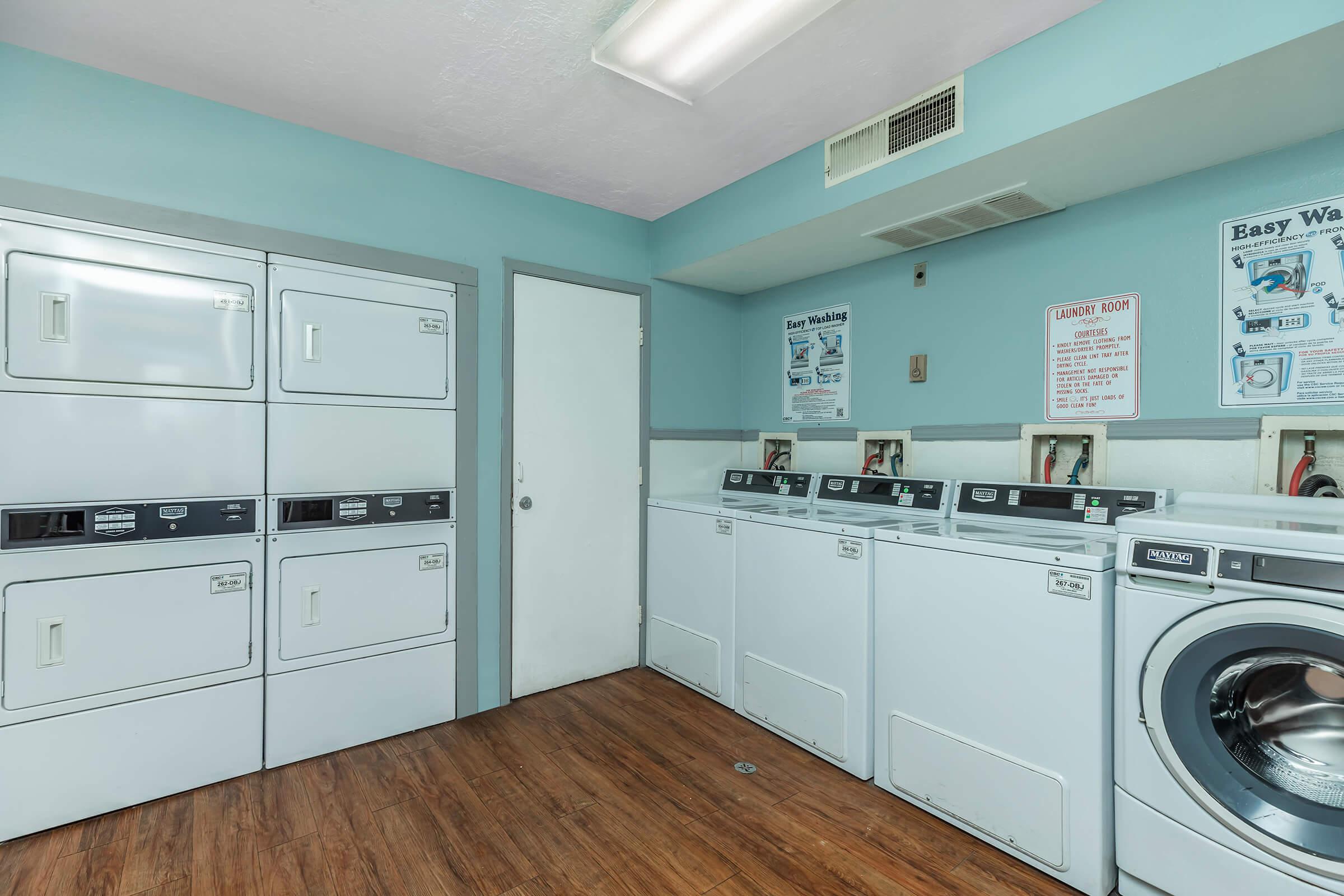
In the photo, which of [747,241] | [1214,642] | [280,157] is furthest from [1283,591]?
[280,157]

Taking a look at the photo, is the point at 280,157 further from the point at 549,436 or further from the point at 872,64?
the point at 872,64

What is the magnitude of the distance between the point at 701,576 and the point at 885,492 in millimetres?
982

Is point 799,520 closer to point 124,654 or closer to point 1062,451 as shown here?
point 1062,451

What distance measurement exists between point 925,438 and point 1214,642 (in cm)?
155

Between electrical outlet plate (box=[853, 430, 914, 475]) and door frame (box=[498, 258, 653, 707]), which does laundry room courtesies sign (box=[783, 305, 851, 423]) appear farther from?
door frame (box=[498, 258, 653, 707])

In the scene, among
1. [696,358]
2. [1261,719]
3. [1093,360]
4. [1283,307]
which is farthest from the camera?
[696,358]

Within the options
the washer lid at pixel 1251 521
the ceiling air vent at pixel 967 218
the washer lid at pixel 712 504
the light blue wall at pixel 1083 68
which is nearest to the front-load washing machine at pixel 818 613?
the washer lid at pixel 712 504

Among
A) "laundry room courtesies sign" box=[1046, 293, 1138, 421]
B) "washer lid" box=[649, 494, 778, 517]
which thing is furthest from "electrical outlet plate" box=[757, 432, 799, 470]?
"laundry room courtesies sign" box=[1046, 293, 1138, 421]

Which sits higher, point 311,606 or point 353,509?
point 353,509

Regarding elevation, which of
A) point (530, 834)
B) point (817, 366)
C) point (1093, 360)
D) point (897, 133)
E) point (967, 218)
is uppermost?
point (897, 133)

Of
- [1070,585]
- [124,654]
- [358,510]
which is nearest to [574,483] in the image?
[358,510]

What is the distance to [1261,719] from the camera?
1497 mm

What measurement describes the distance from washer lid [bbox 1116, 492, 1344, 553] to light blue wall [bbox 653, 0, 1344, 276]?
44.9 inches

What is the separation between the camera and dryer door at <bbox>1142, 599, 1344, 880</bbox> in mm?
1330
